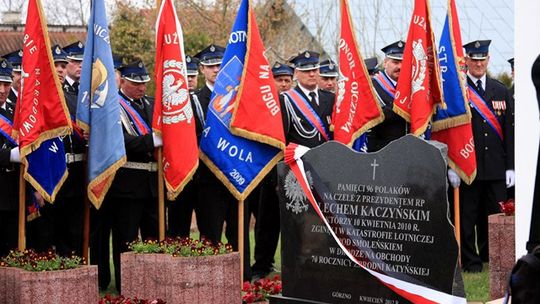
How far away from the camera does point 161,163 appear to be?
10.4 m

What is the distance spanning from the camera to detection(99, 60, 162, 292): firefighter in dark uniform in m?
10.6

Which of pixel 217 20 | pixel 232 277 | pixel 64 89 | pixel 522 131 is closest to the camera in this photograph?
pixel 522 131

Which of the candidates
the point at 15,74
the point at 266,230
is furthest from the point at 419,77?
the point at 15,74

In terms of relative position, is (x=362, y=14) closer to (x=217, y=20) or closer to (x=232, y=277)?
(x=217, y=20)

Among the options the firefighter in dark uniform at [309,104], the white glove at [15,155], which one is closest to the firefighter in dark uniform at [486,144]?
the firefighter in dark uniform at [309,104]

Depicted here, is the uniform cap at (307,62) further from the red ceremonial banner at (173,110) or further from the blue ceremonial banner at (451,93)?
the red ceremonial banner at (173,110)

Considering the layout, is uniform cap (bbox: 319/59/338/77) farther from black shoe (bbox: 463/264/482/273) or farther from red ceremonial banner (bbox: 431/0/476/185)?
black shoe (bbox: 463/264/482/273)

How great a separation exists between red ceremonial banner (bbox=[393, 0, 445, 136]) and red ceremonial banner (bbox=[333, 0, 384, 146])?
253 mm

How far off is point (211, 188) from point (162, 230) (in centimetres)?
82

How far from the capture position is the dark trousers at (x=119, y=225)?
10797 millimetres

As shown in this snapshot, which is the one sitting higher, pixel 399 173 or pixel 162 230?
pixel 399 173

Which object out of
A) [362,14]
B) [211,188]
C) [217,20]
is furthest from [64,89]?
[362,14]

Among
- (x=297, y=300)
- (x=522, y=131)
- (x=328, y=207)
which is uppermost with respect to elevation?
(x=522, y=131)

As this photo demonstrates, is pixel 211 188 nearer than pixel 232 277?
No
